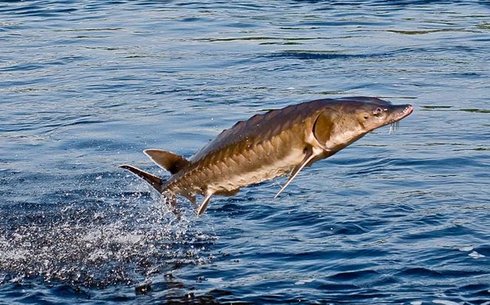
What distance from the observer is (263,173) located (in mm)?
6406

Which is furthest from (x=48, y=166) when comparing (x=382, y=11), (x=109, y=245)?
(x=382, y=11)

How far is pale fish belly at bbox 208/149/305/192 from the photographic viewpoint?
6.25 meters

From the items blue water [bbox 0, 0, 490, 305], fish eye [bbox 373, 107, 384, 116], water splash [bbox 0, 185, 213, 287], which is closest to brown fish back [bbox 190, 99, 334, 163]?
fish eye [bbox 373, 107, 384, 116]

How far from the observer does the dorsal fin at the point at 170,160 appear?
6766mm

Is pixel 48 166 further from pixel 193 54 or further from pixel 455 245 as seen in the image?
pixel 193 54

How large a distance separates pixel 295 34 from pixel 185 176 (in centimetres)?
978

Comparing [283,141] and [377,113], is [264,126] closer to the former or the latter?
[283,141]

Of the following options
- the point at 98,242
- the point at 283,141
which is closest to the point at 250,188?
the point at 98,242

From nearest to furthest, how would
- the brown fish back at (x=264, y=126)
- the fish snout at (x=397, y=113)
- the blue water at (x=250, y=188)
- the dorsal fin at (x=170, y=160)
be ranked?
the fish snout at (x=397, y=113), the brown fish back at (x=264, y=126), the dorsal fin at (x=170, y=160), the blue water at (x=250, y=188)

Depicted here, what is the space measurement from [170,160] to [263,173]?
25.6 inches

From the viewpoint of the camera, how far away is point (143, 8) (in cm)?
1992

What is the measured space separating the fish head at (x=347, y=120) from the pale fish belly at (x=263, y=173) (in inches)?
6.2

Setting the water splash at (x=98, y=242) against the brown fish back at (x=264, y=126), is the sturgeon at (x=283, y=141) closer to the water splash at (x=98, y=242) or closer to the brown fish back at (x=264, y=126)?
the brown fish back at (x=264, y=126)

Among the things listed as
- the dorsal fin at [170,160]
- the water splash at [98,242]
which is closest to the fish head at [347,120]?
the dorsal fin at [170,160]
